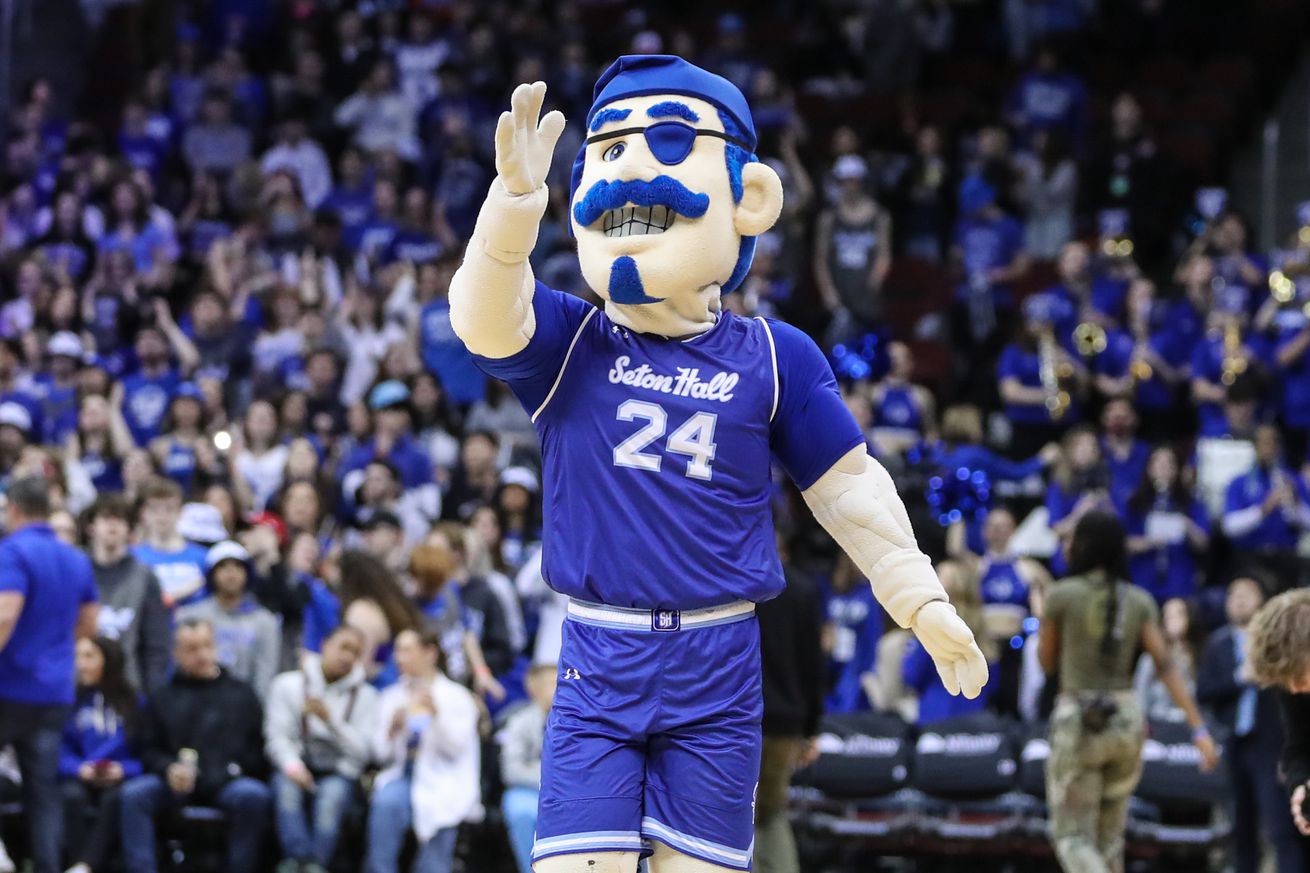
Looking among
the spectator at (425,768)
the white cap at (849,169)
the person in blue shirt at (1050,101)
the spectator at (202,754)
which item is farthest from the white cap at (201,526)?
the person in blue shirt at (1050,101)

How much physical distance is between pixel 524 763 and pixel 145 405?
500 centimetres

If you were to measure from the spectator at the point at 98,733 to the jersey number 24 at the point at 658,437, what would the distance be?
5.19 meters

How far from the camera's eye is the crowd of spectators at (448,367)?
9.73 m

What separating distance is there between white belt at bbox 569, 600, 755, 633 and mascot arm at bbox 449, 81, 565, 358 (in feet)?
2.23

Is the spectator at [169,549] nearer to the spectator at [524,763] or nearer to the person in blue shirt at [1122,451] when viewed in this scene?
the spectator at [524,763]

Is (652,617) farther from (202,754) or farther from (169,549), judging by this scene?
(169,549)

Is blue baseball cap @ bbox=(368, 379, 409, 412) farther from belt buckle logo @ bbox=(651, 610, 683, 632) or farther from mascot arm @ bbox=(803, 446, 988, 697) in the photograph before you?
belt buckle logo @ bbox=(651, 610, 683, 632)

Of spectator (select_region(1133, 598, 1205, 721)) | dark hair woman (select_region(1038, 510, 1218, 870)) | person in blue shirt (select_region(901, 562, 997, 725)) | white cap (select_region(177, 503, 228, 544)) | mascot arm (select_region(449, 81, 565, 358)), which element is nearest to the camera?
mascot arm (select_region(449, 81, 565, 358))

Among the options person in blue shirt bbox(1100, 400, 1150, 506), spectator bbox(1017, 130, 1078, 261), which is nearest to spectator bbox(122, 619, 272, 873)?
person in blue shirt bbox(1100, 400, 1150, 506)

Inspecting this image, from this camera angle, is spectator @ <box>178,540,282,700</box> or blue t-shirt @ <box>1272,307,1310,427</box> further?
blue t-shirt @ <box>1272,307,1310,427</box>

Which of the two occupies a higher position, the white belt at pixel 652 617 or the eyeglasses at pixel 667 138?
the eyeglasses at pixel 667 138

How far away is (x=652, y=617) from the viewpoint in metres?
5.15

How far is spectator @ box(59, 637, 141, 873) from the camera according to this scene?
31.5 ft

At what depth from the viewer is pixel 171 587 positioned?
10.7 meters
